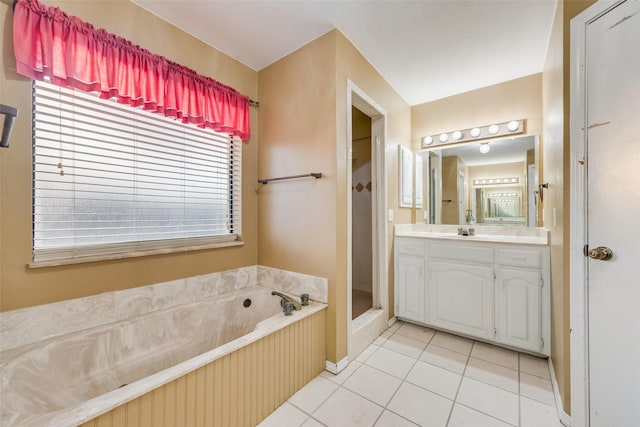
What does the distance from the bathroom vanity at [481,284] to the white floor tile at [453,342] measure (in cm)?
7

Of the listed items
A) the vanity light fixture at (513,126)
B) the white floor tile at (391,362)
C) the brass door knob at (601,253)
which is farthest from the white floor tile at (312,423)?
the vanity light fixture at (513,126)

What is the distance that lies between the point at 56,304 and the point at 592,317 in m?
2.78

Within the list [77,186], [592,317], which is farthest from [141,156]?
[592,317]

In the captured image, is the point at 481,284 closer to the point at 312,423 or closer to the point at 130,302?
the point at 312,423

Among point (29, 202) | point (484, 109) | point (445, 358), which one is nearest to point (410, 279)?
point (445, 358)

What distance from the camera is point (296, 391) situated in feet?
5.26

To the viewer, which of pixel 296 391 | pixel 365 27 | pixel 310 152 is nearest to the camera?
pixel 296 391

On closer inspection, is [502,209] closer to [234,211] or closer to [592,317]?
[592,317]

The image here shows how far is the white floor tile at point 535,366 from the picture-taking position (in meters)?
1.78

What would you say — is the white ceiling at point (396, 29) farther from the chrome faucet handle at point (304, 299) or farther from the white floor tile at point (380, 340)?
the white floor tile at point (380, 340)

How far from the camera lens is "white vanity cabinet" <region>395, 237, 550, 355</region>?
1.91 meters

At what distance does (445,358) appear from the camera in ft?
6.44

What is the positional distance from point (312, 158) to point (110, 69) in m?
1.35

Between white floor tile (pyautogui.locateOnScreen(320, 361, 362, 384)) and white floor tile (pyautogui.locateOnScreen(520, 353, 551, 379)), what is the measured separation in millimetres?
1239
